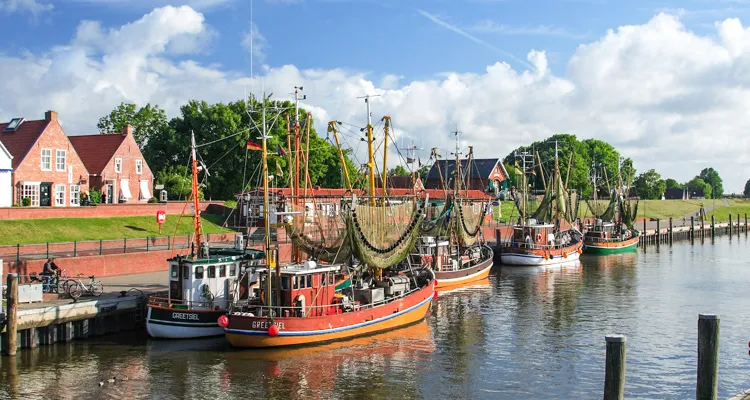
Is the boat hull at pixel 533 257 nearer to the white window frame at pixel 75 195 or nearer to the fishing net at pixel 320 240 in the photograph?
the fishing net at pixel 320 240

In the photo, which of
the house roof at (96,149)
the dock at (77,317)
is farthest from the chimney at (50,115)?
the dock at (77,317)

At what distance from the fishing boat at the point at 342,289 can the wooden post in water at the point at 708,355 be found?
19278 millimetres

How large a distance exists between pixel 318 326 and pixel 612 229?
69.4 m

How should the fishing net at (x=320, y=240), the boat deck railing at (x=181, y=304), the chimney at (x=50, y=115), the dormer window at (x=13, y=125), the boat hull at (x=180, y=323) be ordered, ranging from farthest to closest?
the dormer window at (x=13, y=125), the chimney at (x=50, y=115), the fishing net at (x=320, y=240), the boat deck railing at (x=181, y=304), the boat hull at (x=180, y=323)

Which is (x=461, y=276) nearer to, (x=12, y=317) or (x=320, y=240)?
(x=320, y=240)

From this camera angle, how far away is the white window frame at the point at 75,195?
2813 inches

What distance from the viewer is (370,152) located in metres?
47.9

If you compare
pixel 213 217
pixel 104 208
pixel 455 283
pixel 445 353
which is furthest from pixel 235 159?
pixel 445 353

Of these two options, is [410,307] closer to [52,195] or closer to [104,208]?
[104,208]

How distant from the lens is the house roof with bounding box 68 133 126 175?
7755 cm

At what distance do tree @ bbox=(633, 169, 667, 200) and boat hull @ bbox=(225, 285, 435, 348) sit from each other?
6277 inches

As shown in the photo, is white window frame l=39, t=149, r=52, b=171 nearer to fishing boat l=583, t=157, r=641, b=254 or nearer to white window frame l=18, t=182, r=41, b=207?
white window frame l=18, t=182, r=41, b=207

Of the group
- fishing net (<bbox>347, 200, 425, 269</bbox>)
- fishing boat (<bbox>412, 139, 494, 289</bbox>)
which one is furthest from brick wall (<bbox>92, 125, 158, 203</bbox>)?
fishing net (<bbox>347, 200, 425, 269</bbox>)

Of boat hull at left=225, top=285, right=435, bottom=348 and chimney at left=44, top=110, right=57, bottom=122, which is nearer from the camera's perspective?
boat hull at left=225, top=285, right=435, bottom=348
